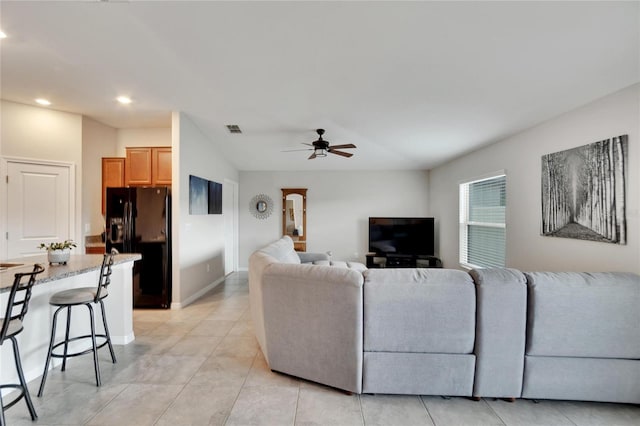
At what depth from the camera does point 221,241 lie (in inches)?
230

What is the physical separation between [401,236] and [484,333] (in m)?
4.38

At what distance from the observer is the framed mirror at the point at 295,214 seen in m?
6.81

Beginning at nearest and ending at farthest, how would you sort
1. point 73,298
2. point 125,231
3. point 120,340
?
1. point 73,298
2. point 120,340
3. point 125,231

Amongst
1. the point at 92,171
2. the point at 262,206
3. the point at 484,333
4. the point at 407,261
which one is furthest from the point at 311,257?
the point at 92,171

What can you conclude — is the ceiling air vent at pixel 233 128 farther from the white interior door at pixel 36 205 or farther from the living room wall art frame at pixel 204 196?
the white interior door at pixel 36 205

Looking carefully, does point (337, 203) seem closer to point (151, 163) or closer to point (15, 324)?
point (151, 163)

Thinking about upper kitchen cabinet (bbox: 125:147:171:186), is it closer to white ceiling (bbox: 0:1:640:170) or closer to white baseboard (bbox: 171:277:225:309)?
white ceiling (bbox: 0:1:640:170)

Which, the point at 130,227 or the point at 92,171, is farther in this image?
the point at 92,171

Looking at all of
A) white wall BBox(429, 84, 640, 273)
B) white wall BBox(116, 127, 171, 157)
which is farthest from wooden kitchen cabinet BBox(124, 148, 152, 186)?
white wall BBox(429, 84, 640, 273)

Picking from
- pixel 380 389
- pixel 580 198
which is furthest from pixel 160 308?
pixel 580 198

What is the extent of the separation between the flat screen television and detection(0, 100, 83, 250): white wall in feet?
17.3

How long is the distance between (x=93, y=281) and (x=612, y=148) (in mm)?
4829

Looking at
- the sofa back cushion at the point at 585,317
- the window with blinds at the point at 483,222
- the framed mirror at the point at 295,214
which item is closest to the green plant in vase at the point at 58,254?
the sofa back cushion at the point at 585,317

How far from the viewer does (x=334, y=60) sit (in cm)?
269
